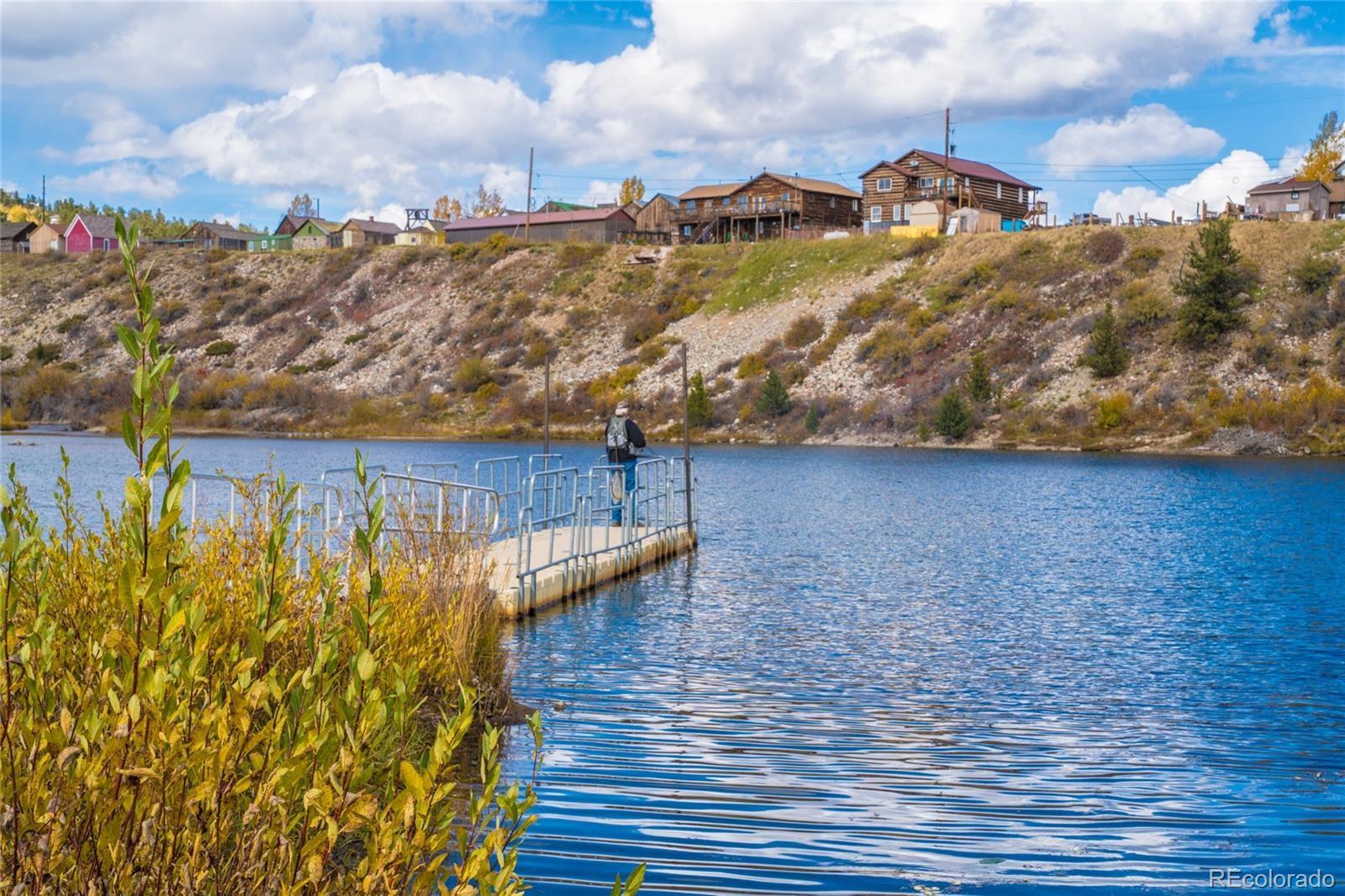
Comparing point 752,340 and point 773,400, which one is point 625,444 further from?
point 752,340

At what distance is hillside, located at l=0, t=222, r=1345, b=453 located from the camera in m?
59.2

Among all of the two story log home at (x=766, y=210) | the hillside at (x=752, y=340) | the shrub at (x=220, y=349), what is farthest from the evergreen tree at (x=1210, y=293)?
the shrub at (x=220, y=349)

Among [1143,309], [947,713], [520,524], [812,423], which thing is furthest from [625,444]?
[1143,309]

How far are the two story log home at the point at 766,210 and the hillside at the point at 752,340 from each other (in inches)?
322

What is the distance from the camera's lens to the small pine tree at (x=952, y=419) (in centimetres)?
5919

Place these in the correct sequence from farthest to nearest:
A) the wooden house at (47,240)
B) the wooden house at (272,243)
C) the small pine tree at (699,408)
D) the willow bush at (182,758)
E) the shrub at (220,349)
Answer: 1. the wooden house at (47,240)
2. the wooden house at (272,243)
3. the shrub at (220,349)
4. the small pine tree at (699,408)
5. the willow bush at (182,758)

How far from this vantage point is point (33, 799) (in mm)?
3721

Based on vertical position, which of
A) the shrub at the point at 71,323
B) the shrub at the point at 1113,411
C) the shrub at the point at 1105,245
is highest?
the shrub at the point at 1105,245

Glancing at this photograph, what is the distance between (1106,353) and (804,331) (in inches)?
724

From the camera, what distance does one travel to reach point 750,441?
6366 centimetres

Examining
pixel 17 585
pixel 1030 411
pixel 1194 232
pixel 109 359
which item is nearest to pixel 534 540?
pixel 17 585

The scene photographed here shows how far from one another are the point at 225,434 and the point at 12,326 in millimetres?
37119

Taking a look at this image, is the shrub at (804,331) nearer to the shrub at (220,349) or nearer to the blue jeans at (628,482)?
the shrub at (220,349)

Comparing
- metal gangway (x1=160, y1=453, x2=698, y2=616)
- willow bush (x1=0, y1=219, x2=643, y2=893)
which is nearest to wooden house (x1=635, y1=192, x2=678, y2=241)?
metal gangway (x1=160, y1=453, x2=698, y2=616)
